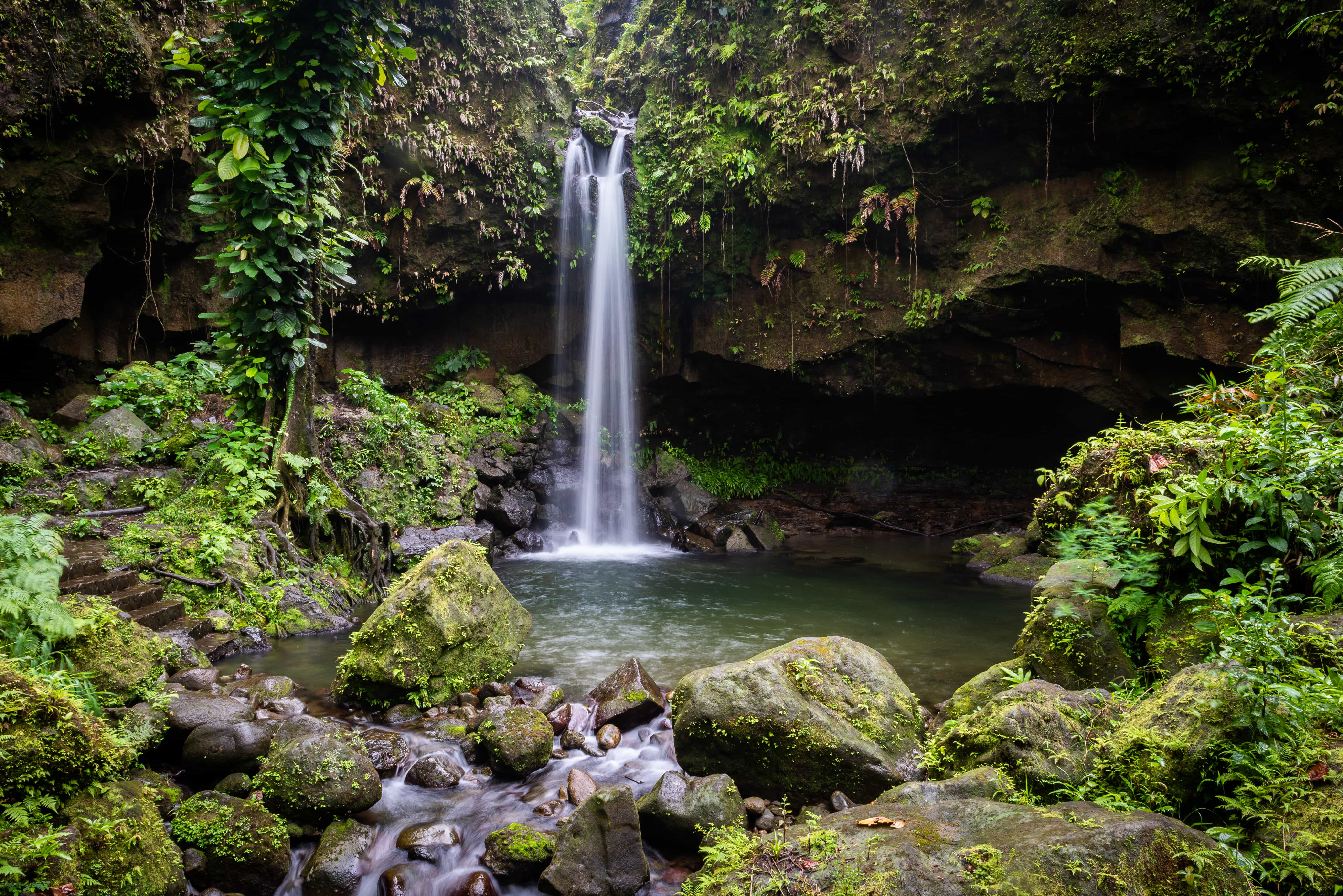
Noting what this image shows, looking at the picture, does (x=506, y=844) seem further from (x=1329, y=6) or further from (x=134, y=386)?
(x=1329, y=6)

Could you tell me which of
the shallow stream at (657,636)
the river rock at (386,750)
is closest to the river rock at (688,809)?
the shallow stream at (657,636)

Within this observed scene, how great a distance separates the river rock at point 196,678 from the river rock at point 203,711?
0.59 m

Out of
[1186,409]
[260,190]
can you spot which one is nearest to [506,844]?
[1186,409]

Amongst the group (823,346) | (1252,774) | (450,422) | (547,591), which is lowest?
(547,591)

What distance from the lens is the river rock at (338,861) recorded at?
3123 millimetres

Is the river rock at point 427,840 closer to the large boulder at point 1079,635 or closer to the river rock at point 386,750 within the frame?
the river rock at point 386,750

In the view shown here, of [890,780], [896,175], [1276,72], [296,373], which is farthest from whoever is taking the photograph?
[896,175]

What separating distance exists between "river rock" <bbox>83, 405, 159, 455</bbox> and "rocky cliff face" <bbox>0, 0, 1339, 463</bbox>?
2.46 m

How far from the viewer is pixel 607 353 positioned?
1481 cm

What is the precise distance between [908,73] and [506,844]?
12.0 meters

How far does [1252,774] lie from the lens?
2.20m

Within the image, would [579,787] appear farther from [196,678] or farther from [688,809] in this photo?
[196,678]

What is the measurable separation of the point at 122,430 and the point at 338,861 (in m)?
7.53

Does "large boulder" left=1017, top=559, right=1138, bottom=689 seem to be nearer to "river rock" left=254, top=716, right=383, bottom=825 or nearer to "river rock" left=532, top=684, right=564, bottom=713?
"river rock" left=532, top=684, right=564, bottom=713
